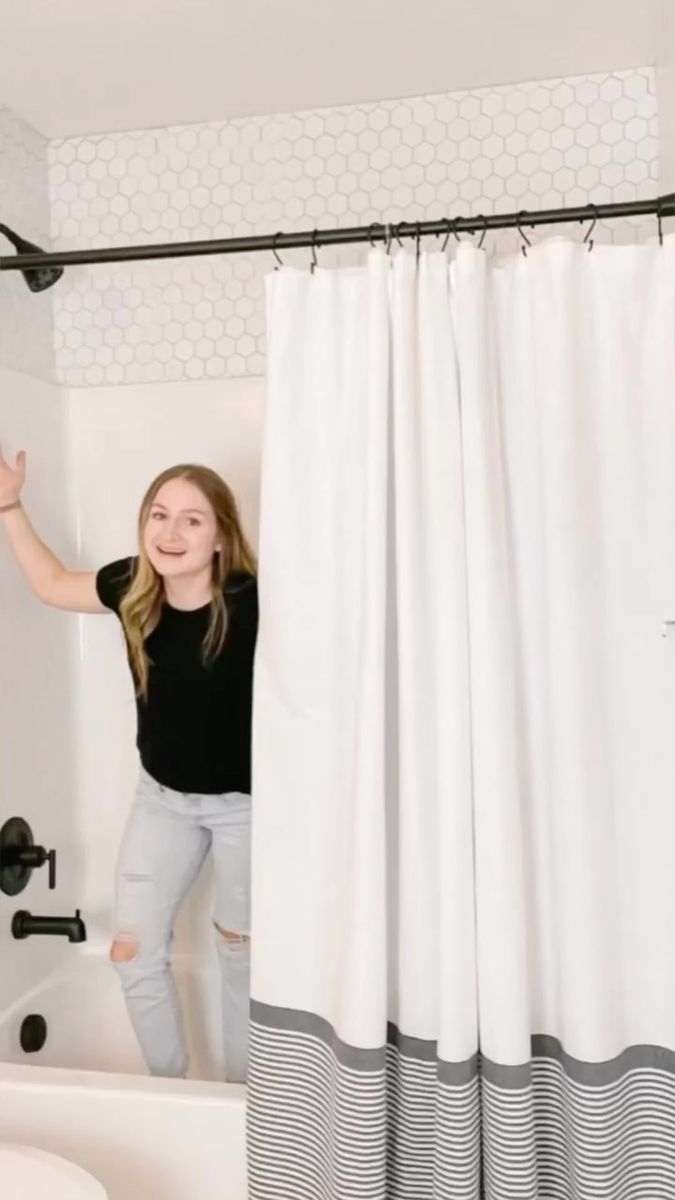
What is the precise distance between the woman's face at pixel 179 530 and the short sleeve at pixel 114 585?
11cm

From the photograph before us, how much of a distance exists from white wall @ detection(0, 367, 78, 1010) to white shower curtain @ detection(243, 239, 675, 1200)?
2.80ft

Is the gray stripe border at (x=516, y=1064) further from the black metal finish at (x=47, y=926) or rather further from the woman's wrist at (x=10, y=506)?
the woman's wrist at (x=10, y=506)

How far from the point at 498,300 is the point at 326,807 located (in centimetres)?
73

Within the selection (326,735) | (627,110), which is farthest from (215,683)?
(627,110)

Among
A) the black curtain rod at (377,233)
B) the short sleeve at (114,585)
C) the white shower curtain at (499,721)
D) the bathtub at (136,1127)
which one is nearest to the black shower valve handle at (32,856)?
the bathtub at (136,1127)

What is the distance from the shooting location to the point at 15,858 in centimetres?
205

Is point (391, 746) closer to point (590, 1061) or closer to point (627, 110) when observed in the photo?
point (590, 1061)

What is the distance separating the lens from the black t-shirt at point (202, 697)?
6.21ft

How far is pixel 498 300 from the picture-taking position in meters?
1.46

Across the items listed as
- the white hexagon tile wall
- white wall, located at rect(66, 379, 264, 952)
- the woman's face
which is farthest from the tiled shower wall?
the woman's face

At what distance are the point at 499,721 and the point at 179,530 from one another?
2.43 ft

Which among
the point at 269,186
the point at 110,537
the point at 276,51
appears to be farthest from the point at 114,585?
the point at 276,51

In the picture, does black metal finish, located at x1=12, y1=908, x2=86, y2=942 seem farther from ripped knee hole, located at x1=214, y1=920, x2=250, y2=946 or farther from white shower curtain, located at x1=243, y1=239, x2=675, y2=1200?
white shower curtain, located at x1=243, y1=239, x2=675, y2=1200

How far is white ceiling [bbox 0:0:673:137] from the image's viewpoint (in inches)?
72.7
